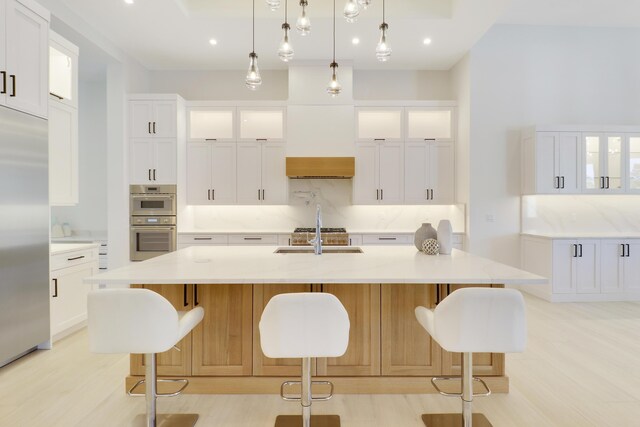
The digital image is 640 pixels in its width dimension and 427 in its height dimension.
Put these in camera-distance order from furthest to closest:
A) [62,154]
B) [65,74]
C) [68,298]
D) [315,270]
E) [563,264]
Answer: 1. [563,264]
2. [65,74]
3. [62,154]
4. [68,298]
5. [315,270]

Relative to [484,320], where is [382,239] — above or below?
above

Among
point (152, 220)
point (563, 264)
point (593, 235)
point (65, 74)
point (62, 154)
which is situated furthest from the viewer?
point (152, 220)

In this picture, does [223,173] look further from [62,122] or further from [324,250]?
[324,250]

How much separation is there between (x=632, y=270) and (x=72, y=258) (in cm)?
639

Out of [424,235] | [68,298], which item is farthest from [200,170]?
[424,235]

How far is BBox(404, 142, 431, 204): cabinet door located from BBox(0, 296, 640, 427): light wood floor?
2680 millimetres

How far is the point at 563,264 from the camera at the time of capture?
192 inches

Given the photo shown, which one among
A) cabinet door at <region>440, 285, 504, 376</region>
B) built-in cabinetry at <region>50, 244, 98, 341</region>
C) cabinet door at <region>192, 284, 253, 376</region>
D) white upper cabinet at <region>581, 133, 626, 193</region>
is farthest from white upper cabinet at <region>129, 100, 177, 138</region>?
white upper cabinet at <region>581, 133, 626, 193</region>

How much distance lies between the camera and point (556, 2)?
4.78 metres

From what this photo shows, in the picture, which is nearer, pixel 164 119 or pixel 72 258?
pixel 72 258

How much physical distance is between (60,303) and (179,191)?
217cm

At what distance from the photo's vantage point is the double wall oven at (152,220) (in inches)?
207

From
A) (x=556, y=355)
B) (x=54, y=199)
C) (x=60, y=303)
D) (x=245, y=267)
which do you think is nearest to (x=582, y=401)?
(x=556, y=355)

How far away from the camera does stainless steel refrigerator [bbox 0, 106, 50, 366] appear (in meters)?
2.86
